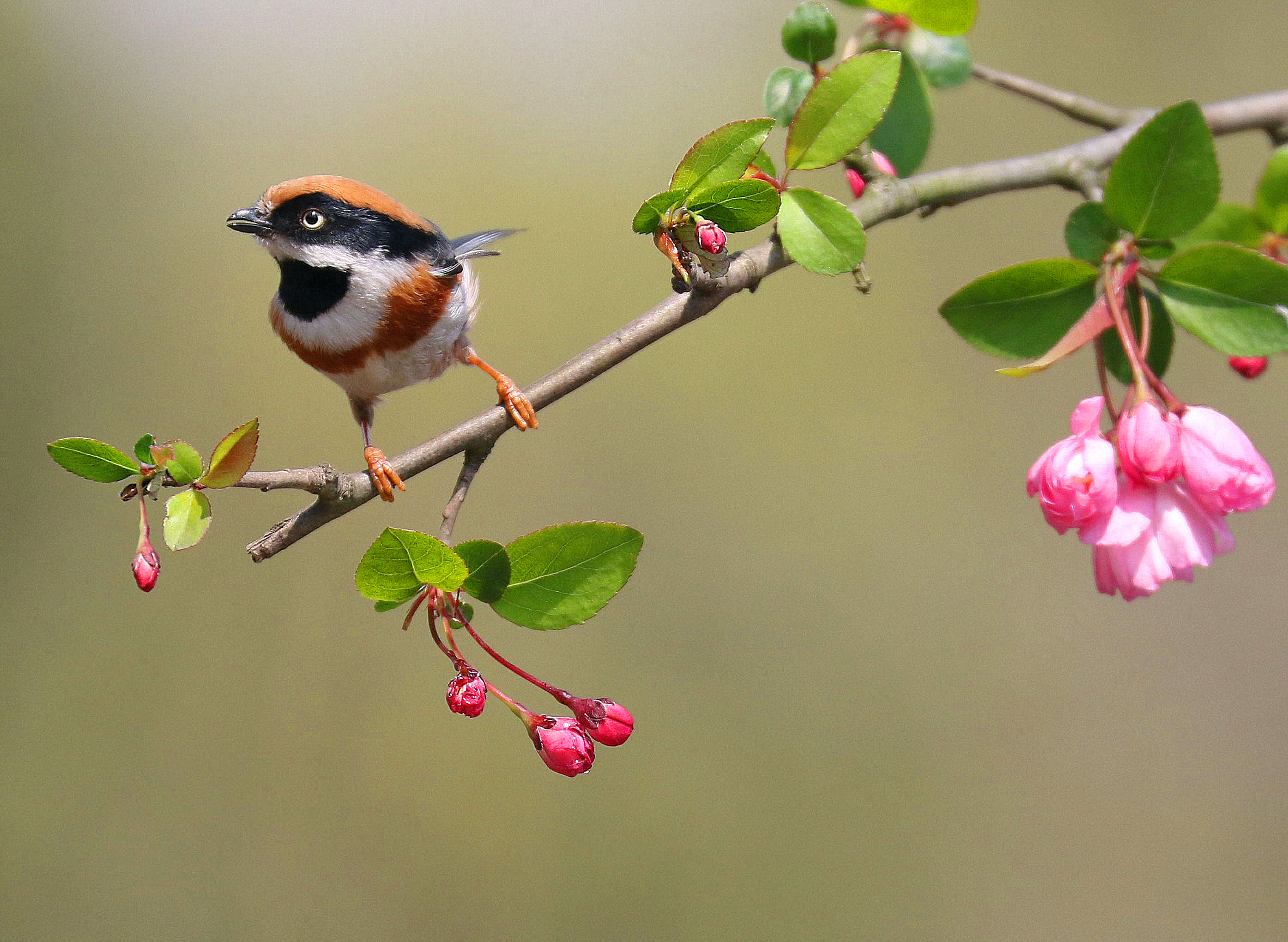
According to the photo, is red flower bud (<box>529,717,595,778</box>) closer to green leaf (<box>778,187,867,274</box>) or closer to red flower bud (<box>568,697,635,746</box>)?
red flower bud (<box>568,697,635,746</box>)

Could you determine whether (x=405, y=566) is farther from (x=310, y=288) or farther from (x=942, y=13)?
(x=942, y=13)

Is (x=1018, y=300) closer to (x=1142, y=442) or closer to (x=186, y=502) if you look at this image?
(x=1142, y=442)

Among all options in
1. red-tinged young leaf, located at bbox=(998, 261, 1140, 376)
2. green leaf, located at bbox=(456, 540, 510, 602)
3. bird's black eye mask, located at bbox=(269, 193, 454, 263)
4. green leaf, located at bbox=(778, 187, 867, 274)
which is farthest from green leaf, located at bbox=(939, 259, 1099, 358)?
bird's black eye mask, located at bbox=(269, 193, 454, 263)

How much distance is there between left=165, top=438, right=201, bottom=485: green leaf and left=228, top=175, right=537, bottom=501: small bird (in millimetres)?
575

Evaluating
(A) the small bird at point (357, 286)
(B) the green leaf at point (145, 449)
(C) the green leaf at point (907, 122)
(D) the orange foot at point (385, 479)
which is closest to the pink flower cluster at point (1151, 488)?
(C) the green leaf at point (907, 122)

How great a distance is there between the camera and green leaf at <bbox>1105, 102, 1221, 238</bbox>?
1.03 m

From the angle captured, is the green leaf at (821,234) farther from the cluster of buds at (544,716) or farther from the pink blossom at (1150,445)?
the cluster of buds at (544,716)

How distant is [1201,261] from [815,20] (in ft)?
2.09

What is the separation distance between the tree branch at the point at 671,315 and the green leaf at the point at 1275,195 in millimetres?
118

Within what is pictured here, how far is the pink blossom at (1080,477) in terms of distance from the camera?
1.04 meters

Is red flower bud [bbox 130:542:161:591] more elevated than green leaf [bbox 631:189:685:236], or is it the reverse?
green leaf [bbox 631:189:685:236]

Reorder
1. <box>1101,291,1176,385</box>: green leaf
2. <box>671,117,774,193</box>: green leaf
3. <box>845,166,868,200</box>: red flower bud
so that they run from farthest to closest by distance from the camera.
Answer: <box>845,166,868,200</box>: red flower bud → <box>1101,291,1176,385</box>: green leaf → <box>671,117,774,193</box>: green leaf

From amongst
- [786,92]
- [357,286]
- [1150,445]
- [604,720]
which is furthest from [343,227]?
[1150,445]

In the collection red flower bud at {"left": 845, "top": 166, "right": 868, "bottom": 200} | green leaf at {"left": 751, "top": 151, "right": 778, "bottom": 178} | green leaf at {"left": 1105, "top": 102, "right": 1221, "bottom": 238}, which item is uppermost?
red flower bud at {"left": 845, "top": 166, "right": 868, "bottom": 200}
